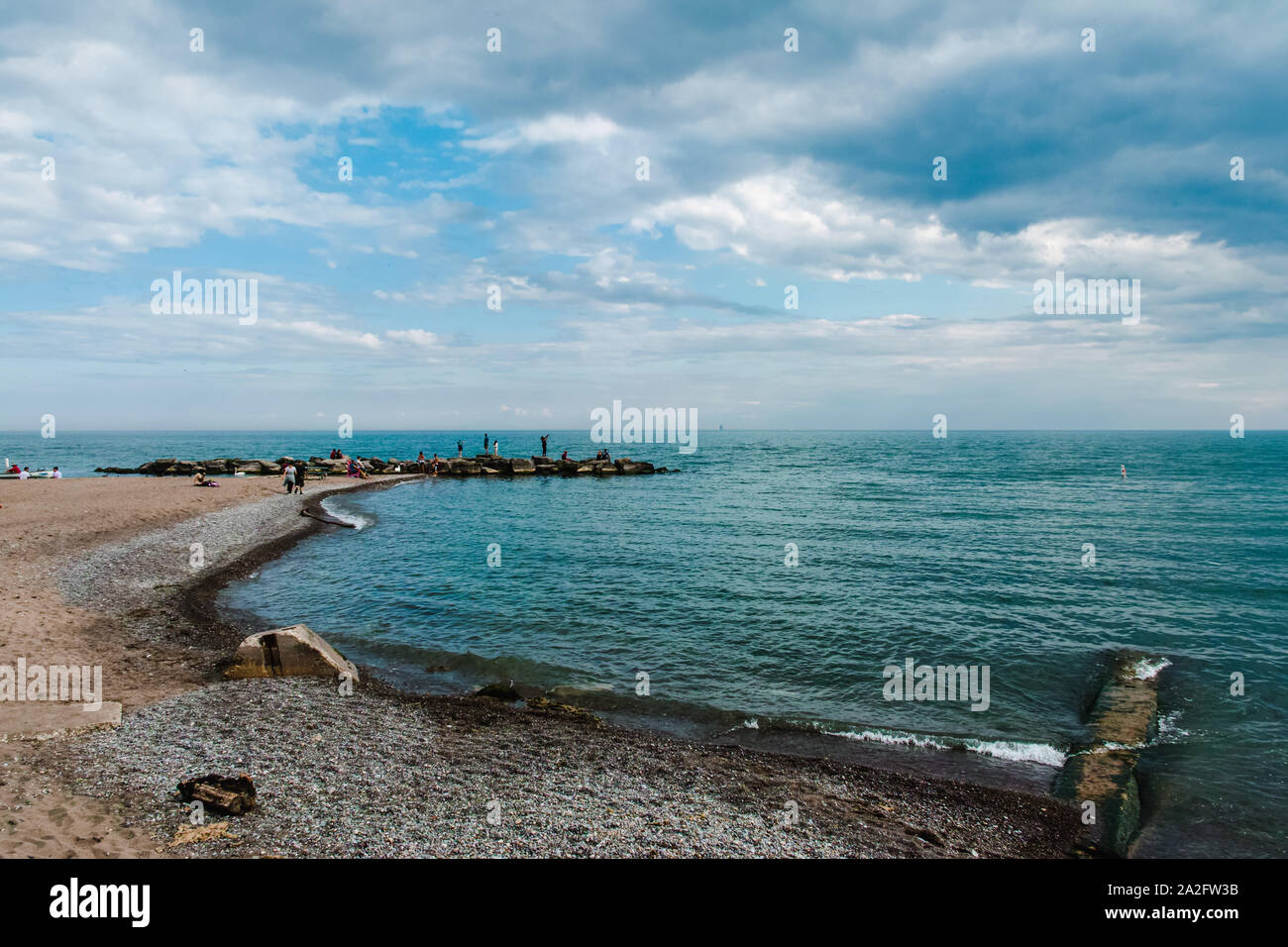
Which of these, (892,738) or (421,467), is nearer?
(892,738)

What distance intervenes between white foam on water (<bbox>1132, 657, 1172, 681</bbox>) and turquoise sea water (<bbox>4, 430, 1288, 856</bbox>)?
26 centimetres

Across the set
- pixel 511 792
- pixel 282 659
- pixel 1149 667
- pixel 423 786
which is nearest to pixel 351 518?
pixel 282 659

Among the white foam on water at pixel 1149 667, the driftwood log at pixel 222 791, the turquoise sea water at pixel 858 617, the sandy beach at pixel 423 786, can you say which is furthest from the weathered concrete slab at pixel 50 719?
the white foam on water at pixel 1149 667

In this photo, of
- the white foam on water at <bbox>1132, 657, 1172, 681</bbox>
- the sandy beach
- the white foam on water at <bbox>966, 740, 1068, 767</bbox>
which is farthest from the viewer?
the white foam on water at <bbox>1132, 657, 1172, 681</bbox>

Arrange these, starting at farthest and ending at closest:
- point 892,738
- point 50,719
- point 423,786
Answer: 1. point 892,738
2. point 50,719
3. point 423,786

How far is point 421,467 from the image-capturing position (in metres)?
79.8

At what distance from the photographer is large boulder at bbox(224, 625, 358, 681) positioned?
16.8 m

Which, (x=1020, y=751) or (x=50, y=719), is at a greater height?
(x=50, y=719)

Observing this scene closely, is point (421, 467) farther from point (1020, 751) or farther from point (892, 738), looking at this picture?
point (1020, 751)

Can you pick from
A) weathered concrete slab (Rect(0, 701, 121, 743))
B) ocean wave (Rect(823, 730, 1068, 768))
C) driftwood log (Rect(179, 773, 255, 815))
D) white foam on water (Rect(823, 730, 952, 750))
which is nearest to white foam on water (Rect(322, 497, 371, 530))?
weathered concrete slab (Rect(0, 701, 121, 743))

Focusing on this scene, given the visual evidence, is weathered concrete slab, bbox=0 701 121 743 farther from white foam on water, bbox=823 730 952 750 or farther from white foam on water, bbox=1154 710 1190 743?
white foam on water, bbox=1154 710 1190 743

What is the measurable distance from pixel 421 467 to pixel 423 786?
7284 centimetres

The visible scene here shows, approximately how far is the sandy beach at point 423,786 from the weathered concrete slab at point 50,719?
0.42 ft

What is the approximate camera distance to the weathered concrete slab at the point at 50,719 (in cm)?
1216
